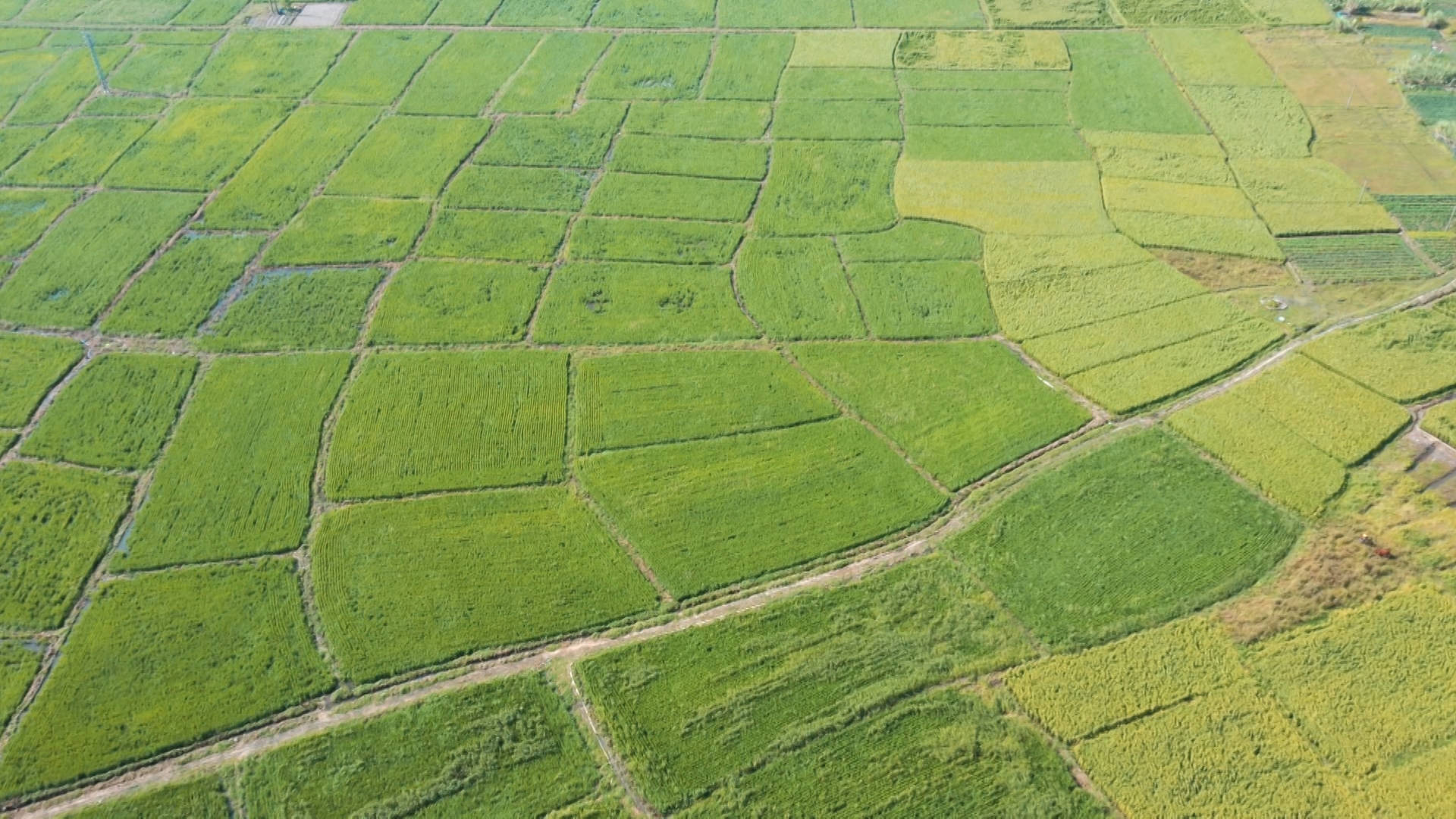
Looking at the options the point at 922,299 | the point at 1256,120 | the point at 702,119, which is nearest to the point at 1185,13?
the point at 1256,120

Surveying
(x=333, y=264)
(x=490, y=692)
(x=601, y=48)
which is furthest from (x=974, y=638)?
(x=601, y=48)

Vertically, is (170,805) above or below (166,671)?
below

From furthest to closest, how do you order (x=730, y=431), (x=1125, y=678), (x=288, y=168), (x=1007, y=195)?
(x=288, y=168), (x=1007, y=195), (x=730, y=431), (x=1125, y=678)

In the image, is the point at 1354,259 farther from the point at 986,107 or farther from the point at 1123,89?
the point at 986,107

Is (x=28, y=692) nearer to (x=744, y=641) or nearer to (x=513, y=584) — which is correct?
(x=513, y=584)

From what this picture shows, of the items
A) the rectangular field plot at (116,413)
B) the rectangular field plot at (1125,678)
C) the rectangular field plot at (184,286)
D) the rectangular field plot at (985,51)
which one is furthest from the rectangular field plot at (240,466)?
the rectangular field plot at (985,51)

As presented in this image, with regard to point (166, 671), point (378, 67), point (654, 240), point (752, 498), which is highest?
point (378, 67)

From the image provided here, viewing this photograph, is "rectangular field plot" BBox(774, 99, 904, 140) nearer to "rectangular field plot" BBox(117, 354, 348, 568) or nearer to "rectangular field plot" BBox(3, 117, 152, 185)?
"rectangular field plot" BBox(117, 354, 348, 568)
